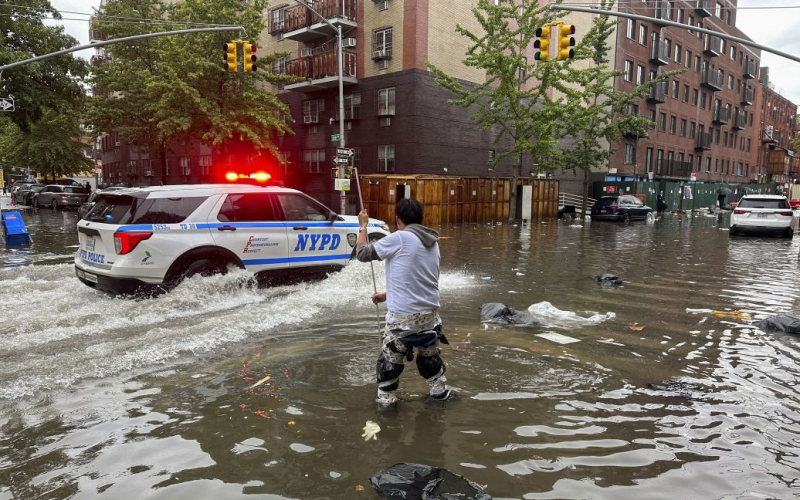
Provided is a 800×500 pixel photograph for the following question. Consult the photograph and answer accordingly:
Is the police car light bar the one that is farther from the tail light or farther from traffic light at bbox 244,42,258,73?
traffic light at bbox 244,42,258,73

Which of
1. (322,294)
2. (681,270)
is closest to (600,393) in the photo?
(322,294)

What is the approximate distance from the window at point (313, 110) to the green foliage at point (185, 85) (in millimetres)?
4182

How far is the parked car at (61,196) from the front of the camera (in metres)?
36.2

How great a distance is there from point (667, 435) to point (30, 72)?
28.5 m

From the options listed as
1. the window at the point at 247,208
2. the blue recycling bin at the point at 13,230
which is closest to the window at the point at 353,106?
the blue recycling bin at the point at 13,230

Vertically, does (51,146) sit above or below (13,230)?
above

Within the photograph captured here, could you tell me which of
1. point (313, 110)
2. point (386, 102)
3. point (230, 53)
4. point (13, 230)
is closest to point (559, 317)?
point (230, 53)

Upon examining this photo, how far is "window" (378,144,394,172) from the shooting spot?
31769 mm

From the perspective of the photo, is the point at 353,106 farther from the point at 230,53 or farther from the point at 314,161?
the point at 230,53

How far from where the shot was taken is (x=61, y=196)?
36312 mm

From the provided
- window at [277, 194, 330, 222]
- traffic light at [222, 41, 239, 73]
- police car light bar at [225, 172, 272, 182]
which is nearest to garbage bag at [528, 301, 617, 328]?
window at [277, 194, 330, 222]

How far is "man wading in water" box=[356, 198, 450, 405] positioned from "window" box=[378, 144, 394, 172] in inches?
1086

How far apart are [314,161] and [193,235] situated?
2846 cm

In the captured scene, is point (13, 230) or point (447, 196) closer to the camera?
point (13, 230)
